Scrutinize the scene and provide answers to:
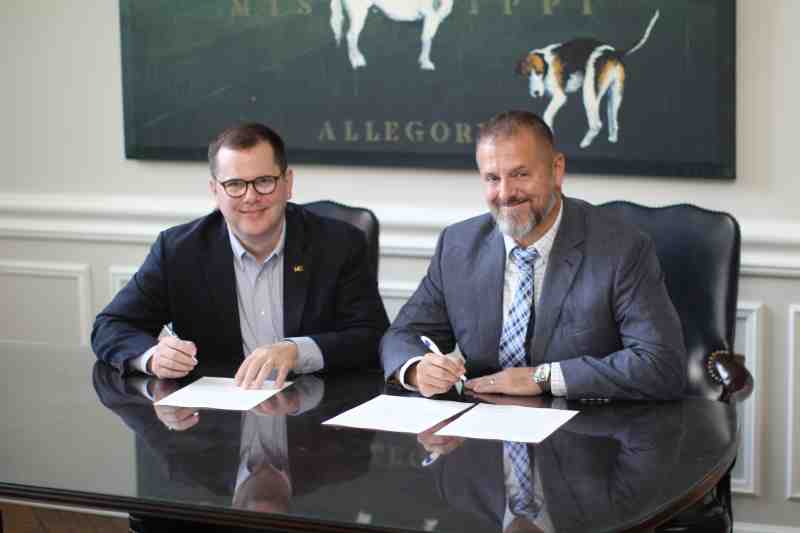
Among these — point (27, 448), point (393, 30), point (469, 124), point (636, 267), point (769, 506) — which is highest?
point (393, 30)

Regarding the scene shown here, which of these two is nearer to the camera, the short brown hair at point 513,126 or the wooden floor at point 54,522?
the short brown hair at point 513,126

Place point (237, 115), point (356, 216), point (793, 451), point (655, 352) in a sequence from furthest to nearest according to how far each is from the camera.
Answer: point (237, 115) → point (793, 451) → point (356, 216) → point (655, 352)

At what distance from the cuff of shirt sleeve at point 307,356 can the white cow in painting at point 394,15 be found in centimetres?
144

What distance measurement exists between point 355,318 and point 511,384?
2.20ft

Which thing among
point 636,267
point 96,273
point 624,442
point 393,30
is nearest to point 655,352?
point 636,267

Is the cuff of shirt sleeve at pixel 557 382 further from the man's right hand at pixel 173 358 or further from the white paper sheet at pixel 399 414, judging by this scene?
the man's right hand at pixel 173 358

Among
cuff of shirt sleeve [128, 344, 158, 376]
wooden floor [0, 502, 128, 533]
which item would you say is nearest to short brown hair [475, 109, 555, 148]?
cuff of shirt sleeve [128, 344, 158, 376]

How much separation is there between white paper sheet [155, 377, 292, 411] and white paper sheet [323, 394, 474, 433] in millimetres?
255

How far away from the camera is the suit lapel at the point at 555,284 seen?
302 centimetres

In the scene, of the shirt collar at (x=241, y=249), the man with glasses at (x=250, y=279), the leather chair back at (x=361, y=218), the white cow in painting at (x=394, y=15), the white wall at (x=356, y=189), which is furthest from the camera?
the white cow in painting at (x=394, y=15)

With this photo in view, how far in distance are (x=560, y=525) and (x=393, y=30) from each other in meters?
→ 2.61

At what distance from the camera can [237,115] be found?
15.1ft

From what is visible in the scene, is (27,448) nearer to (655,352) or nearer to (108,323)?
(108,323)

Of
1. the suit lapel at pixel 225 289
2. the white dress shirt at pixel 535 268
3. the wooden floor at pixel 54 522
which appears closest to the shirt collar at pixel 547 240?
the white dress shirt at pixel 535 268
